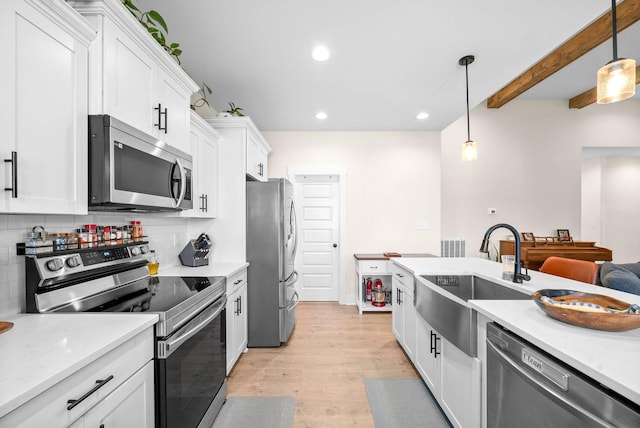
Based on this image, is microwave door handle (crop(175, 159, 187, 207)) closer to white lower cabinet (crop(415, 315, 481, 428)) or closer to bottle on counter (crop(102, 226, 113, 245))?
bottle on counter (crop(102, 226, 113, 245))

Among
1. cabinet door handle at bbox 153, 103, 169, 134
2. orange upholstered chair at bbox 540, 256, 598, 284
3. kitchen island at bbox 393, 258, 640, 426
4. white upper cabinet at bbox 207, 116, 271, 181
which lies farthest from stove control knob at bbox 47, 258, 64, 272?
orange upholstered chair at bbox 540, 256, 598, 284

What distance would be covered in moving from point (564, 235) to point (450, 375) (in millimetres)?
4817

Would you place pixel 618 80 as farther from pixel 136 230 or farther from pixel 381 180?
pixel 381 180

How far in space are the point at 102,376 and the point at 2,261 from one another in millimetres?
756

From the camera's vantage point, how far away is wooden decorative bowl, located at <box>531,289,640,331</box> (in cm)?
100

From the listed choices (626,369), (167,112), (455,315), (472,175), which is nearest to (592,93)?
(472,175)

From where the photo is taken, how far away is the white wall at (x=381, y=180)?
4586mm

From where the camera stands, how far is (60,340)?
0.99 m

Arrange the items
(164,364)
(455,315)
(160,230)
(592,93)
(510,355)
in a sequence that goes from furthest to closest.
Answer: (592,93)
(160,230)
(455,315)
(164,364)
(510,355)

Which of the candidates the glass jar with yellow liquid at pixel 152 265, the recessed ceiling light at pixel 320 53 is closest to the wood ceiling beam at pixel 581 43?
the recessed ceiling light at pixel 320 53

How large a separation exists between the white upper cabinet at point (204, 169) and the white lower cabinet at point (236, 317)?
26.9 inches

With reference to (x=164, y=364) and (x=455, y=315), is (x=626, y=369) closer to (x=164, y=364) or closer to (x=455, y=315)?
(x=455, y=315)

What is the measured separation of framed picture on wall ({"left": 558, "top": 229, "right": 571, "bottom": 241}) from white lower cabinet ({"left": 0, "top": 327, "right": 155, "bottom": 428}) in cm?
618

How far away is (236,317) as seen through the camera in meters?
2.59
